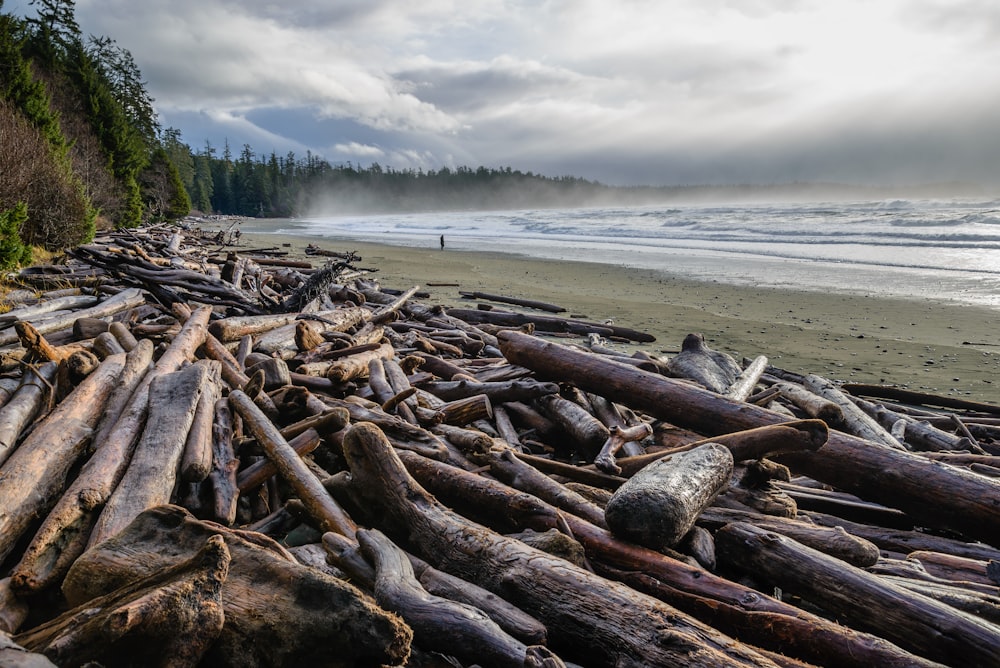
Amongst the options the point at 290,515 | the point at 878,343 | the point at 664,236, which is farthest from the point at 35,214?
the point at 664,236

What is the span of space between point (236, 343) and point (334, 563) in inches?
169

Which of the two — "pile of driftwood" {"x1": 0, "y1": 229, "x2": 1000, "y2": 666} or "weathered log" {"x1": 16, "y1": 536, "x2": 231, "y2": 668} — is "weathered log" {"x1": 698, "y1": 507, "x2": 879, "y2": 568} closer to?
"pile of driftwood" {"x1": 0, "y1": 229, "x2": 1000, "y2": 666}

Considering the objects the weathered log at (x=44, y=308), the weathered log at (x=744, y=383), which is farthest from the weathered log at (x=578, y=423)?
the weathered log at (x=44, y=308)

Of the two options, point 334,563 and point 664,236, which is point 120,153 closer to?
point 664,236

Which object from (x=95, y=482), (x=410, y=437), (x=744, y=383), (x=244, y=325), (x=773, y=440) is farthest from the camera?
(x=244, y=325)

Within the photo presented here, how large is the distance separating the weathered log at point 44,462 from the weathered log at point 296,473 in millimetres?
866

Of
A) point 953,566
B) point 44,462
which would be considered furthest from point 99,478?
point 953,566

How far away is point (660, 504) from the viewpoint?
2496mm

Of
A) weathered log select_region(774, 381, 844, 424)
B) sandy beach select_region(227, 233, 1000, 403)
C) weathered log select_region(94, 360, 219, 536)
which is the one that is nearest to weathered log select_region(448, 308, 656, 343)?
sandy beach select_region(227, 233, 1000, 403)

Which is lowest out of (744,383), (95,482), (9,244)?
(744,383)

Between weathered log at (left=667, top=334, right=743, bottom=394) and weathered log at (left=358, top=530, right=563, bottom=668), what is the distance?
13.8 feet

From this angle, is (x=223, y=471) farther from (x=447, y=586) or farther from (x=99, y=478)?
(x=447, y=586)

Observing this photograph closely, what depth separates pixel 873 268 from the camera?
20.5m

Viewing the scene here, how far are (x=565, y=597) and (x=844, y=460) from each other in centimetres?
259
